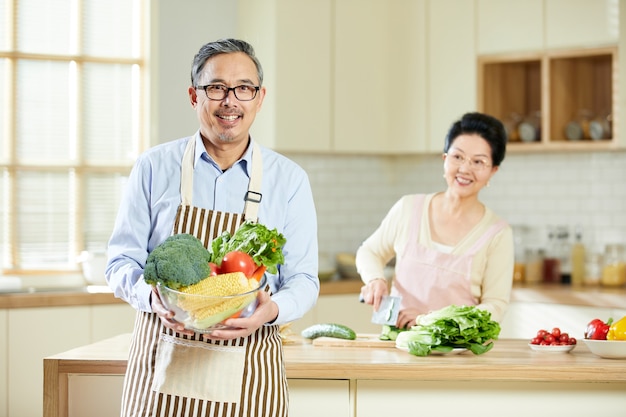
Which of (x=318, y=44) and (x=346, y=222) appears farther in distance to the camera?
(x=346, y=222)

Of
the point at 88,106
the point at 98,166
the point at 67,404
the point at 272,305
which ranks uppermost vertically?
the point at 88,106

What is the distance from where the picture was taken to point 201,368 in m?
2.42

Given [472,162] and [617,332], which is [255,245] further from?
[472,162]

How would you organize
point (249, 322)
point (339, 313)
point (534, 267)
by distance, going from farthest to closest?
point (534, 267) < point (339, 313) < point (249, 322)

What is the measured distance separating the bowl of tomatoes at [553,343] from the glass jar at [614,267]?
2.52 m

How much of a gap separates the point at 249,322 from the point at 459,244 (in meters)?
1.69

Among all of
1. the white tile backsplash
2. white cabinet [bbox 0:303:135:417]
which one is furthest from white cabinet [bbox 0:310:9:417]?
the white tile backsplash

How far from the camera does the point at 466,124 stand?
3.71 m

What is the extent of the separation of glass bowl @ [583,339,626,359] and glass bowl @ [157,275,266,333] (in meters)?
1.37

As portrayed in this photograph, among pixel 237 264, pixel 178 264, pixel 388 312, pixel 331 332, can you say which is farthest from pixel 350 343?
pixel 178 264

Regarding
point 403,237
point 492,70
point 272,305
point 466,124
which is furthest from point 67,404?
point 492,70

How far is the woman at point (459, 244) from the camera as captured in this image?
3658mm

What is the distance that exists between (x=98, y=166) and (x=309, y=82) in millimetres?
1385

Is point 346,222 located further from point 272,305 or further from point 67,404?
point 272,305
